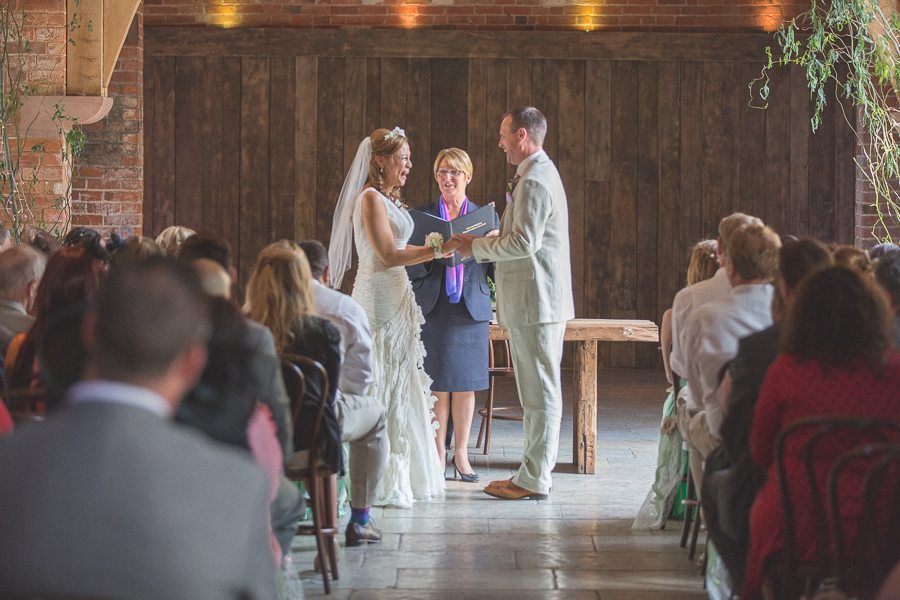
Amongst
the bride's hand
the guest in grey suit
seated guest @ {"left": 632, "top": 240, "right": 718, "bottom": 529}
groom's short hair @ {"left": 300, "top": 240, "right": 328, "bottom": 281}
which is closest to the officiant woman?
the bride's hand

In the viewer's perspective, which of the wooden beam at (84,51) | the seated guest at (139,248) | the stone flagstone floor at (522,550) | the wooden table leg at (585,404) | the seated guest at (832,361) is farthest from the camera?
the wooden beam at (84,51)

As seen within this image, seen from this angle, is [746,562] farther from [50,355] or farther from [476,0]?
[476,0]

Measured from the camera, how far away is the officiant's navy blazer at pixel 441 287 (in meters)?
5.48

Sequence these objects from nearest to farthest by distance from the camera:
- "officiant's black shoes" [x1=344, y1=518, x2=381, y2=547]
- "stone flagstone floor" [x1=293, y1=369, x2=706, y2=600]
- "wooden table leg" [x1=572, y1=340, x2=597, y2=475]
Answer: "stone flagstone floor" [x1=293, y1=369, x2=706, y2=600]
"officiant's black shoes" [x1=344, y1=518, x2=381, y2=547]
"wooden table leg" [x1=572, y1=340, x2=597, y2=475]

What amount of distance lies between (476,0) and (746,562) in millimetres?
7331

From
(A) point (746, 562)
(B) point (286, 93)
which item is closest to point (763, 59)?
(B) point (286, 93)

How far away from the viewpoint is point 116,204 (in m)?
8.40

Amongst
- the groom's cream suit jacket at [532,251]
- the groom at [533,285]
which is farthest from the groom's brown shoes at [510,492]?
the groom's cream suit jacket at [532,251]

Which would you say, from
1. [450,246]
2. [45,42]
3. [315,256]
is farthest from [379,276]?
[45,42]

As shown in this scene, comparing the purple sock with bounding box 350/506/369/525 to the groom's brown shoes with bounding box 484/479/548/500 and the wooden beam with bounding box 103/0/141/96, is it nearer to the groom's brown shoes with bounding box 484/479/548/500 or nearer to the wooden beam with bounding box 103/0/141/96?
the groom's brown shoes with bounding box 484/479/548/500

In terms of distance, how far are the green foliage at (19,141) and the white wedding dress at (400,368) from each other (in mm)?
2376

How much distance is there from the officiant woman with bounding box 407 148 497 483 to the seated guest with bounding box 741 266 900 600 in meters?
2.81

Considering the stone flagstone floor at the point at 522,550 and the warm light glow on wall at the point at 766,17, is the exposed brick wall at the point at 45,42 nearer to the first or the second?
the stone flagstone floor at the point at 522,550

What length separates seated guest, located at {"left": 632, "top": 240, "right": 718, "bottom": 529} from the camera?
4.55 m
